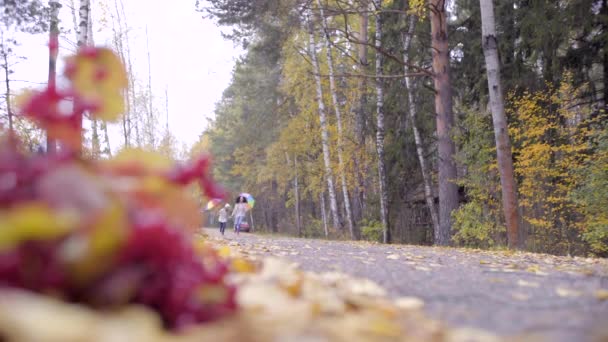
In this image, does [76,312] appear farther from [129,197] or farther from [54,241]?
[129,197]

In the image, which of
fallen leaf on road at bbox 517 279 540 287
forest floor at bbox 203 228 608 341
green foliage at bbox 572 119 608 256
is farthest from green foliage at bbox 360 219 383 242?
fallen leaf on road at bbox 517 279 540 287

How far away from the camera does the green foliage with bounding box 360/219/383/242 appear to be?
18.7 m

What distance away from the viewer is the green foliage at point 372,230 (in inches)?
736

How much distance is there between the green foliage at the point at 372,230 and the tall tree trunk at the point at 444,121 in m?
6.46

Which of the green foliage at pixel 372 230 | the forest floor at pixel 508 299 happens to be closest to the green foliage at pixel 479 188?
the green foliage at pixel 372 230

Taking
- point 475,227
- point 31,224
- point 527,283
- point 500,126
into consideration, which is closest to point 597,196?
point 500,126

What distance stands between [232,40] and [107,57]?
24890mm

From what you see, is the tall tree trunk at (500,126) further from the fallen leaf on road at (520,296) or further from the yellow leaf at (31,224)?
the yellow leaf at (31,224)

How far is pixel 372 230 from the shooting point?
19031 mm

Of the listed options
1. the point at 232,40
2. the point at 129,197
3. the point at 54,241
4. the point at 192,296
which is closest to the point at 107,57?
the point at 129,197

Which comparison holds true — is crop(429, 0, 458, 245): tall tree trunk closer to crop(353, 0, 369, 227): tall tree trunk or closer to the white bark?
crop(353, 0, 369, 227): tall tree trunk

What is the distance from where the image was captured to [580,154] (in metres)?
11.8

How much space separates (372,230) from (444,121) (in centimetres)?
776

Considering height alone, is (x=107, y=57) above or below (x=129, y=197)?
above
